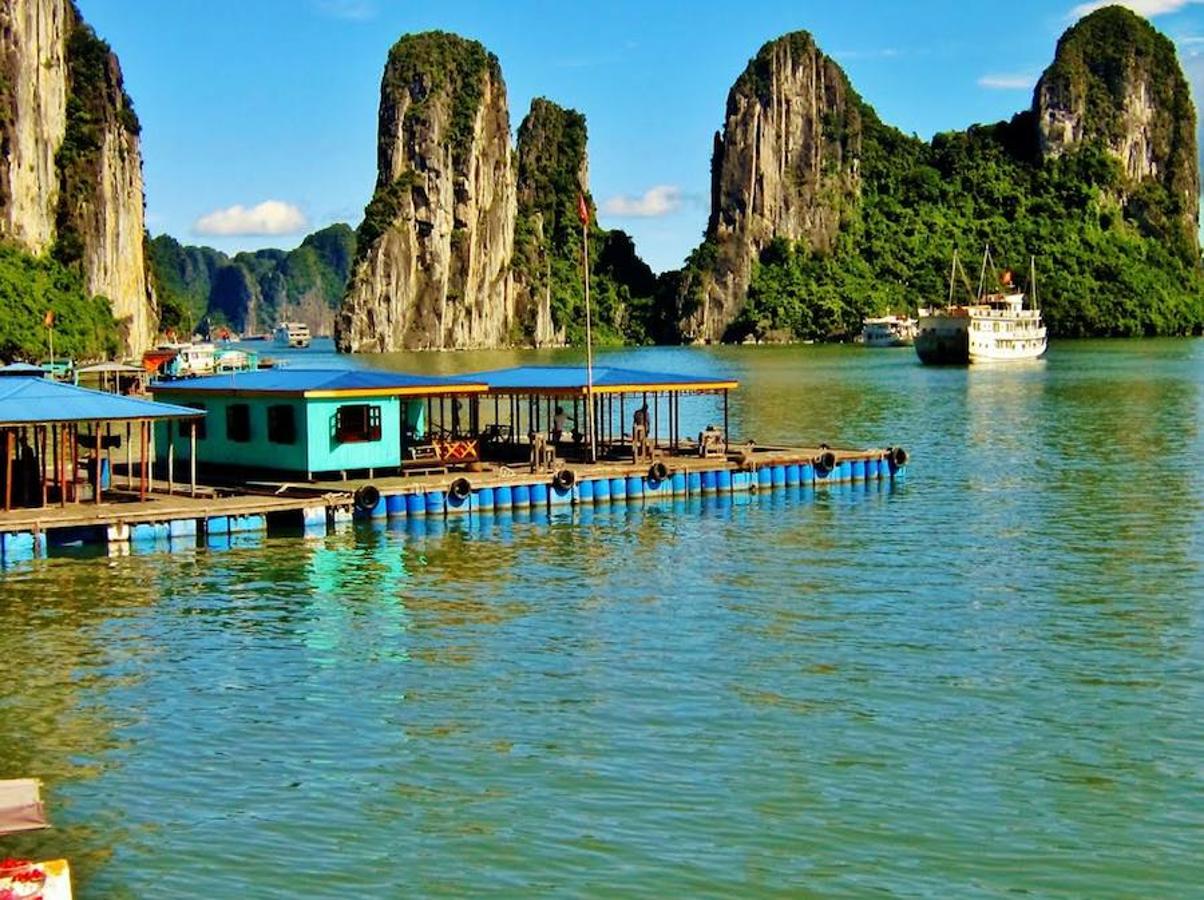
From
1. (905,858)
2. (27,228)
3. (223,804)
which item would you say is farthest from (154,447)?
(27,228)

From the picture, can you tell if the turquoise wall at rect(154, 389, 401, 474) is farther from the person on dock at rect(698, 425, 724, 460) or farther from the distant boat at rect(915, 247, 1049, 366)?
the distant boat at rect(915, 247, 1049, 366)

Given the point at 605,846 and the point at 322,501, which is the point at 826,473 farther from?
the point at 605,846

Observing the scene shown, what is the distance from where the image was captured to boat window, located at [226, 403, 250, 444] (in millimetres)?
46469

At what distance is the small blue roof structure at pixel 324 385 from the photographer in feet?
144

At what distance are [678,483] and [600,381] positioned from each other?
3.95 m

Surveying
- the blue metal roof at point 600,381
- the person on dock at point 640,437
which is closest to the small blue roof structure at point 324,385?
the blue metal roof at point 600,381

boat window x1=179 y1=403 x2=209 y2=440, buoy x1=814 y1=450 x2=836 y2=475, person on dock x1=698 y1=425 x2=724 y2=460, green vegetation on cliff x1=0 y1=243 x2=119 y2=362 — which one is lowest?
buoy x1=814 y1=450 x2=836 y2=475

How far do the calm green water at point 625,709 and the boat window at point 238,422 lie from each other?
7.40 meters

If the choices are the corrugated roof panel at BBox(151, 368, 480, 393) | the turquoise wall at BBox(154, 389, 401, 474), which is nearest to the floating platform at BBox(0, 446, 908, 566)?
the turquoise wall at BBox(154, 389, 401, 474)

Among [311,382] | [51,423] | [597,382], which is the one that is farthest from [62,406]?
[597,382]

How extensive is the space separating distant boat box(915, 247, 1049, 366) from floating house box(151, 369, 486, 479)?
107 metres

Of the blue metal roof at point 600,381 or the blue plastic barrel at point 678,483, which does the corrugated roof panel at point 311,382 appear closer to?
the blue metal roof at point 600,381

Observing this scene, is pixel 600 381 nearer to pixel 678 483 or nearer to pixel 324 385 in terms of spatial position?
pixel 678 483

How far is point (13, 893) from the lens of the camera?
14133 mm
